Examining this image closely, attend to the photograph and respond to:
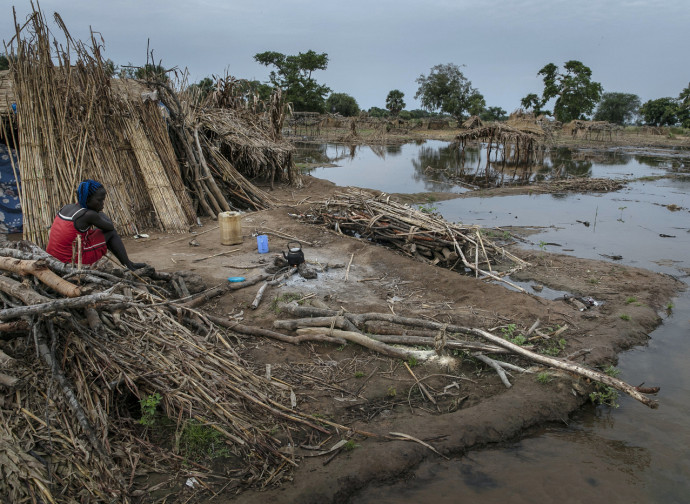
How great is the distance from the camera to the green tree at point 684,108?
38.2m

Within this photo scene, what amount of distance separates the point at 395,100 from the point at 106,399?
51.4 meters

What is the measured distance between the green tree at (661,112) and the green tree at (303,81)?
32.9m

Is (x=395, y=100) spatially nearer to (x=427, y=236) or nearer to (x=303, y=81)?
(x=303, y=81)

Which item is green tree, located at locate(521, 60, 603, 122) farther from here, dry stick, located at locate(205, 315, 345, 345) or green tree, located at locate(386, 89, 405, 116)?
dry stick, located at locate(205, 315, 345, 345)

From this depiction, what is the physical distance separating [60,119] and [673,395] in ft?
27.5

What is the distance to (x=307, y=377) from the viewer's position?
11.7 ft

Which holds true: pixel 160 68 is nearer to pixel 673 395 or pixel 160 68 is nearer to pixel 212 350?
pixel 212 350

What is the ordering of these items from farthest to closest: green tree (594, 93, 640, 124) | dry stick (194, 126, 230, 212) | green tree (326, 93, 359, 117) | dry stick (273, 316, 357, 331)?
green tree (594, 93, 640, 124) → green tree (326, 93, 359, 117) → dry stick (194, 126, 230, 212) → dry stick (273, 316, 357, 331)

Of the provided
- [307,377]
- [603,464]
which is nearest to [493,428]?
[603,464]

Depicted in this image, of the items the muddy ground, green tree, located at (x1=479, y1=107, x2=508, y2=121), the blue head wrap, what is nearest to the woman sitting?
the blue head wrap

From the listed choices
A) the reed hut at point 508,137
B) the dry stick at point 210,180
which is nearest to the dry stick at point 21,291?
the dry stick at point 210,180

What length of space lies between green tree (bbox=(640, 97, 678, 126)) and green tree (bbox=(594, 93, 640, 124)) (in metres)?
8.58

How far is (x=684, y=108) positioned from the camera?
39.0m

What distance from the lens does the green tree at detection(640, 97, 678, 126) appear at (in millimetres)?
41969
